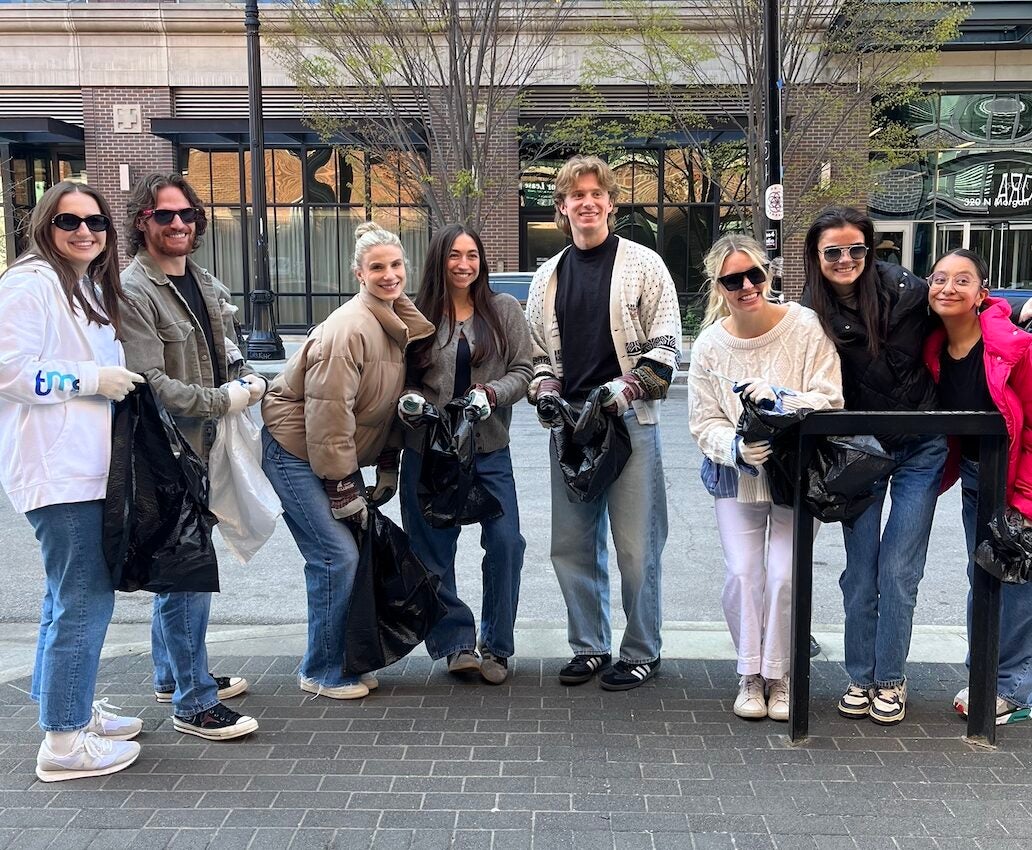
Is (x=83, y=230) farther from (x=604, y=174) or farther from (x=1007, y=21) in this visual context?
(x=1007, y=21)

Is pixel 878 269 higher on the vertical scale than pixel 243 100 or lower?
lower

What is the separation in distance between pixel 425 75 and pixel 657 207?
763 centimetres

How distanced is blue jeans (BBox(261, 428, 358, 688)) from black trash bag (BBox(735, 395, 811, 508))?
167cm

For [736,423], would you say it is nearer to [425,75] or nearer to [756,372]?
[756,372]

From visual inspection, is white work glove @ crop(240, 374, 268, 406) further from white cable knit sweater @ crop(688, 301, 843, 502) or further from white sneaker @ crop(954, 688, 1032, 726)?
Result: white sneaker @ crop(954, 688, 1032, 726)

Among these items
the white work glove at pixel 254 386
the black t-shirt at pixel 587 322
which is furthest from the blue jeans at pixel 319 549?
the black t-shirt at pixel 587 322

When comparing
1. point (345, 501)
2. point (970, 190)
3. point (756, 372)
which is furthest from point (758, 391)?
point (970, 190)

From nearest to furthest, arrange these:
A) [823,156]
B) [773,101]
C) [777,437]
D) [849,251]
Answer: [777,437] → [849,251] → [773,101] → [823,156]

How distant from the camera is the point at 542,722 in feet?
12.5

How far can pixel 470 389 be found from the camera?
415cm

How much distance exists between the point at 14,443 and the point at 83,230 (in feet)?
2.51

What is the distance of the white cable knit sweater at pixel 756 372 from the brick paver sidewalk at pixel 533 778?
1.01 meters

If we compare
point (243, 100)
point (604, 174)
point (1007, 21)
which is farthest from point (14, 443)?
point (1007, 21)

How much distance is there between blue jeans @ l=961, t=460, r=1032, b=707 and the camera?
3.74 meters
